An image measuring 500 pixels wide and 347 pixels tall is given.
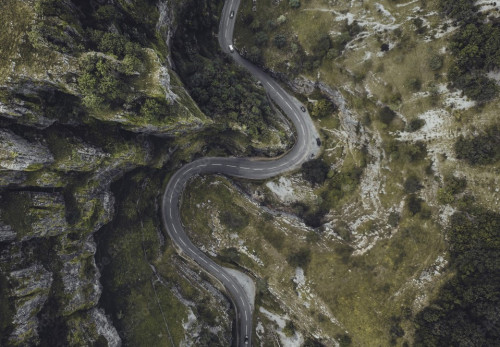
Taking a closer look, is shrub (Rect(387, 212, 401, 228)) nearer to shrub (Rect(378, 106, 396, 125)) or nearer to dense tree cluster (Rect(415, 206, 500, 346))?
dense tree cluster (Rect(415, 206, 500, 346))

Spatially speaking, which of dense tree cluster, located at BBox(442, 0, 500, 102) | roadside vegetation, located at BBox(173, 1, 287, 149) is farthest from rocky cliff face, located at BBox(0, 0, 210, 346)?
dense tree cluster, located at BBox(442, 0, 500, 102)

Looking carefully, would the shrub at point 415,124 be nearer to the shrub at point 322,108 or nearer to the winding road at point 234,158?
the shrub at point 322,108

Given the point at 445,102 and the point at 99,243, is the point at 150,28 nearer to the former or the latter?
the point at 99,243

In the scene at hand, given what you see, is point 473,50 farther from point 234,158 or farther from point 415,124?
point 234,158

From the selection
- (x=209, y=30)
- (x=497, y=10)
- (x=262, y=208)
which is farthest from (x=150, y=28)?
(x=497, y=10)

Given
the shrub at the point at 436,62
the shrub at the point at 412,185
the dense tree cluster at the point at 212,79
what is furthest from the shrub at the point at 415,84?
the dense tree cluster at the point at 212,79
